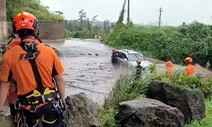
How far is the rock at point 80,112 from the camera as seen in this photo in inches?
263

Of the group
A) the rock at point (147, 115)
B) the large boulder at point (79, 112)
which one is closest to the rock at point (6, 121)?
the large boulder at point (79, 112)

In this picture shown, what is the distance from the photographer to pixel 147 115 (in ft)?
24.9

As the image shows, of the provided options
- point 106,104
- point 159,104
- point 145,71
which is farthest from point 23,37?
point 145,71

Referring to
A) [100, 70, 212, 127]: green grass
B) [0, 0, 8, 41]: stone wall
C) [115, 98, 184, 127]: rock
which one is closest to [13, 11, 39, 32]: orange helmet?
[115, 98, 184, 127]: rock

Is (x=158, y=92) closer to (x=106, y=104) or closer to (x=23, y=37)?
(x=106, y=104)

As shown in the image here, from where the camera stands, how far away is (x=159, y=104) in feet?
25.9

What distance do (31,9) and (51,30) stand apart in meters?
2.89

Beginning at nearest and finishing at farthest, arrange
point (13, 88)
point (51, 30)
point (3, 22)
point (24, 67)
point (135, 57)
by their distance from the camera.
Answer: point (24, 67) → point (13, 88) → point (135, 57) → point (3, 22) → point (51, 30)

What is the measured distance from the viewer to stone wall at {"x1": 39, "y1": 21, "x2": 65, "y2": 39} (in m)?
39.3

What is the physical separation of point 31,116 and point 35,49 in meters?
0.73

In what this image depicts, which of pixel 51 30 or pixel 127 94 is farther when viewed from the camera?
pixel 51 30

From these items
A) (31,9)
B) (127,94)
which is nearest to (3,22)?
(31,9)

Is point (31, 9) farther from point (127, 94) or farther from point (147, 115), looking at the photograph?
point (147, 115)

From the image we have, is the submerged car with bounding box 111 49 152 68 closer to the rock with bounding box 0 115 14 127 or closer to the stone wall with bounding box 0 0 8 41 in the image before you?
the stone wall with bounding box 0 0 8 41
